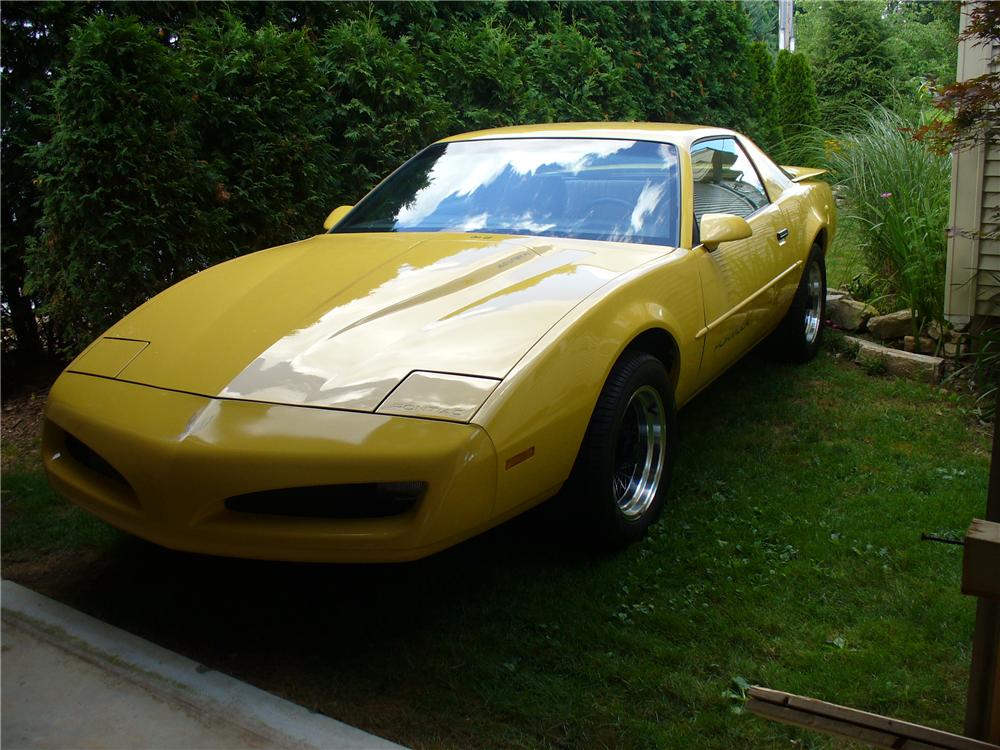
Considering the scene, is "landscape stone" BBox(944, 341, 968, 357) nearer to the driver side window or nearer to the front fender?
the driver side window

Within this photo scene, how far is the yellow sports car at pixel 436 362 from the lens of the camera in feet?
8.11

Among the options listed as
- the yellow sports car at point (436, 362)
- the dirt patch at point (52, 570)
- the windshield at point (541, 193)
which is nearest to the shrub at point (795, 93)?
the yellow sports car at point (436, 362)

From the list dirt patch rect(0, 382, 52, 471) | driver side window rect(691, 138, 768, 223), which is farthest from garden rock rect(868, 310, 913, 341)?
dirt patch rect(0, 382, 52, 471)

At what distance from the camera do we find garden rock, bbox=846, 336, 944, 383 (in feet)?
17.8

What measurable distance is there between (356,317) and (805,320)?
339 cm

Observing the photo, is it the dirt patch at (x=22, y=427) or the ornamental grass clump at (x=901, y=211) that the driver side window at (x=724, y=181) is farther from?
the dirt patch at (x=22, y=427)

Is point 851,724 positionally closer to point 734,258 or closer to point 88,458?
point 88,458

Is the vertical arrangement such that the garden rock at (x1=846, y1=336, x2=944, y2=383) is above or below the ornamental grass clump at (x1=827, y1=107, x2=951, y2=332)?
below

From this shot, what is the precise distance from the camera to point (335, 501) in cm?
254

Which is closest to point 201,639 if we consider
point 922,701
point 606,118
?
point 922,701

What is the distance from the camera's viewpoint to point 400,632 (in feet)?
9.37

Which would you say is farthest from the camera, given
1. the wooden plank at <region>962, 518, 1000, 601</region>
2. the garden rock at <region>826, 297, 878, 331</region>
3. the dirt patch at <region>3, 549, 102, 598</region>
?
the garden rock at <region>826, 297, 878, 331</region>

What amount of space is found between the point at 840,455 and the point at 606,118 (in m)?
5.33

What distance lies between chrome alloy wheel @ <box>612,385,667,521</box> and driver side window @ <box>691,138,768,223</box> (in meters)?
1.00
